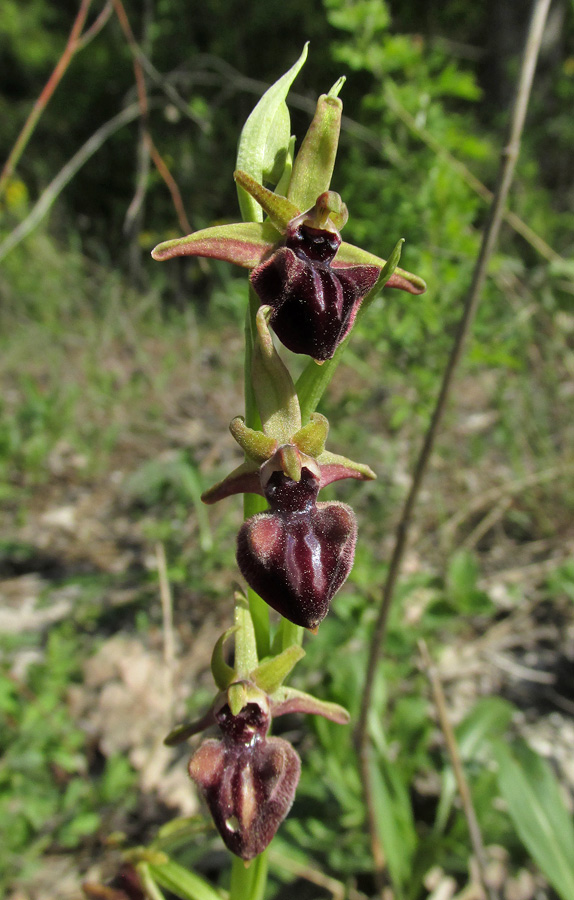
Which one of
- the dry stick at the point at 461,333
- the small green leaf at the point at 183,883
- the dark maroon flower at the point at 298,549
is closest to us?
the dark maroon flower at the point at 298,549

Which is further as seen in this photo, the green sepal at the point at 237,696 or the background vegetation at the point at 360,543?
the background vegetation at the point at 360,543

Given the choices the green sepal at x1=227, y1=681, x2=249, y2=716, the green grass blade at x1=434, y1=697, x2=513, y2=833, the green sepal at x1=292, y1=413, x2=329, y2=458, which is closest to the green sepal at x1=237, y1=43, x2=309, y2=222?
the green sepal at x1=292, y1=413, x2=329, y2=458

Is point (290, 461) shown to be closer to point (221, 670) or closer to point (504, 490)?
point (221, 670)

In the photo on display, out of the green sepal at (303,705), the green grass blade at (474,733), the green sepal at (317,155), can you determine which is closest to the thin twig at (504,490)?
the green grass blade at (474,733)

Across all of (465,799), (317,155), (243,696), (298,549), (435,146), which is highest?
(435,146)

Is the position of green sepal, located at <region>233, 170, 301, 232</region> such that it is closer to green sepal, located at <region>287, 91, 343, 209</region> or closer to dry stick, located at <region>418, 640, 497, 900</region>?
green sepal, located at <region>287, 91, 343, 209</region>

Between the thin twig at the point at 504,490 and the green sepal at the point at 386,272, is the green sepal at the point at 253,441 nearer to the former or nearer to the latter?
the green sepal at the point at 386,272

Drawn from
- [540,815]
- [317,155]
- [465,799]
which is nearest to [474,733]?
[540,815]
